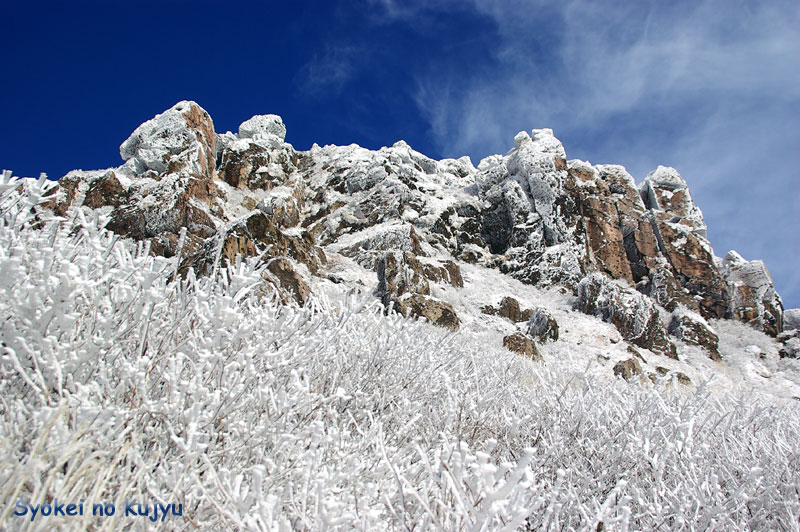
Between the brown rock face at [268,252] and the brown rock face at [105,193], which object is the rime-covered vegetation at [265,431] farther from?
the brown rock face at [105,193]

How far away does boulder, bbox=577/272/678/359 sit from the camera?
20906mm

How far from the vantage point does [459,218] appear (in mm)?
35719

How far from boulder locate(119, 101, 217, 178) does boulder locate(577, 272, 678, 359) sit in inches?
1158

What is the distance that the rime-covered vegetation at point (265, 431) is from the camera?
1.10 meters

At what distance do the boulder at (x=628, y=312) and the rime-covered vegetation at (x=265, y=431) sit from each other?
20765 mm

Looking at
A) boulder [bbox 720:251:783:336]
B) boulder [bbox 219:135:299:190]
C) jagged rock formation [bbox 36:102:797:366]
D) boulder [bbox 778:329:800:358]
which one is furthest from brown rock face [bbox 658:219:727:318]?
boulder [bbox 219:135:299:190]

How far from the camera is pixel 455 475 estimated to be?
1.10 meters

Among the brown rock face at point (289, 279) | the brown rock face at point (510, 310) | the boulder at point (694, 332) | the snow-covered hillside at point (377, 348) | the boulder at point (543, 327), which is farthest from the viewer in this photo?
the boulder at point (694, 332)

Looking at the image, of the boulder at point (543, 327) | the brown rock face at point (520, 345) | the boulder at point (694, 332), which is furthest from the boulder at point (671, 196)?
the brown rock face at point (520, 345)

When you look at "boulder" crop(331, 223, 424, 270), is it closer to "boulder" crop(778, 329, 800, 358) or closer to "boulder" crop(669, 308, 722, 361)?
"boulder" crop(669, 308, 722, 361)

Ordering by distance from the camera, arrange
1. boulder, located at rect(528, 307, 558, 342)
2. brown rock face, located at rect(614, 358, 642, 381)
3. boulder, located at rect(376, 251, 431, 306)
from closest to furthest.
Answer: brown rock face, located at rect(614, 358, 642, 381) < boulder, located at rect(376, 251, 431, 306) < boulder, located at rect(528, 307, 558, 342)

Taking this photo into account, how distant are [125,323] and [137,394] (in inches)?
23.3

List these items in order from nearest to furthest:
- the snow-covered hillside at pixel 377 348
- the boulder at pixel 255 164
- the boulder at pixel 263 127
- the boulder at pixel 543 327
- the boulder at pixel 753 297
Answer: the snow-covered hillside at pixel 377 348, the boulder at pixel 543 327, the boulder at pixel 753 297, the boulder at pixel 255 164, the boulder at pixel 263 127

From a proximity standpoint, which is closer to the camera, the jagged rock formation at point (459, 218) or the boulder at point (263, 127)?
the jagged rock formation at point (459, 218)
